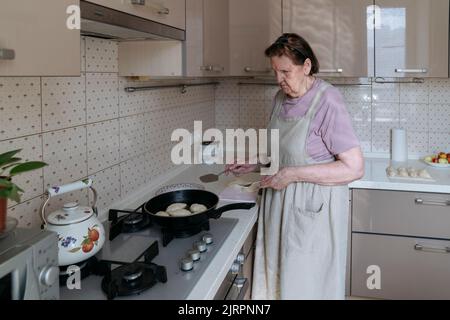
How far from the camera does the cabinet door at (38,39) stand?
0.70 meters

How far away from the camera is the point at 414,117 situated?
2672mm

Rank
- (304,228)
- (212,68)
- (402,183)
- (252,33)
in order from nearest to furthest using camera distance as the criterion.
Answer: (304,228)
(212,68)
(402,183)
(252,33)

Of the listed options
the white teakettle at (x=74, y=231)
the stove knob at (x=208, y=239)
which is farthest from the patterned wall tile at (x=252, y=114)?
the white teakettle at (x=74, y=231)

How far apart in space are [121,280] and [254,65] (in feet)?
5.38

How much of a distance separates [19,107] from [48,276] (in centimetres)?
58

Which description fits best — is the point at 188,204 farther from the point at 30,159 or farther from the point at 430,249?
the point at 430,249

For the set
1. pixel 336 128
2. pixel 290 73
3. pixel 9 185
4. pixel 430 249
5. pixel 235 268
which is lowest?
pixel 430 249

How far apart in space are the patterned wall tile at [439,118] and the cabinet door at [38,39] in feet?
7.82

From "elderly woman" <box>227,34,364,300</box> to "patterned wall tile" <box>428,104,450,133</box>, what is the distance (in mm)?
1293

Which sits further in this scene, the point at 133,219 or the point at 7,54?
the point at 133,219

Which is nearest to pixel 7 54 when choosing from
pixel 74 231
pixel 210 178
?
pixel 74 231

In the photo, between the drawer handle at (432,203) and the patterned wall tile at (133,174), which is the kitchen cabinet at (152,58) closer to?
the patterned wall tile at (133,174)

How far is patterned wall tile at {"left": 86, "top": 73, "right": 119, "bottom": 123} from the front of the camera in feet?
4.97
